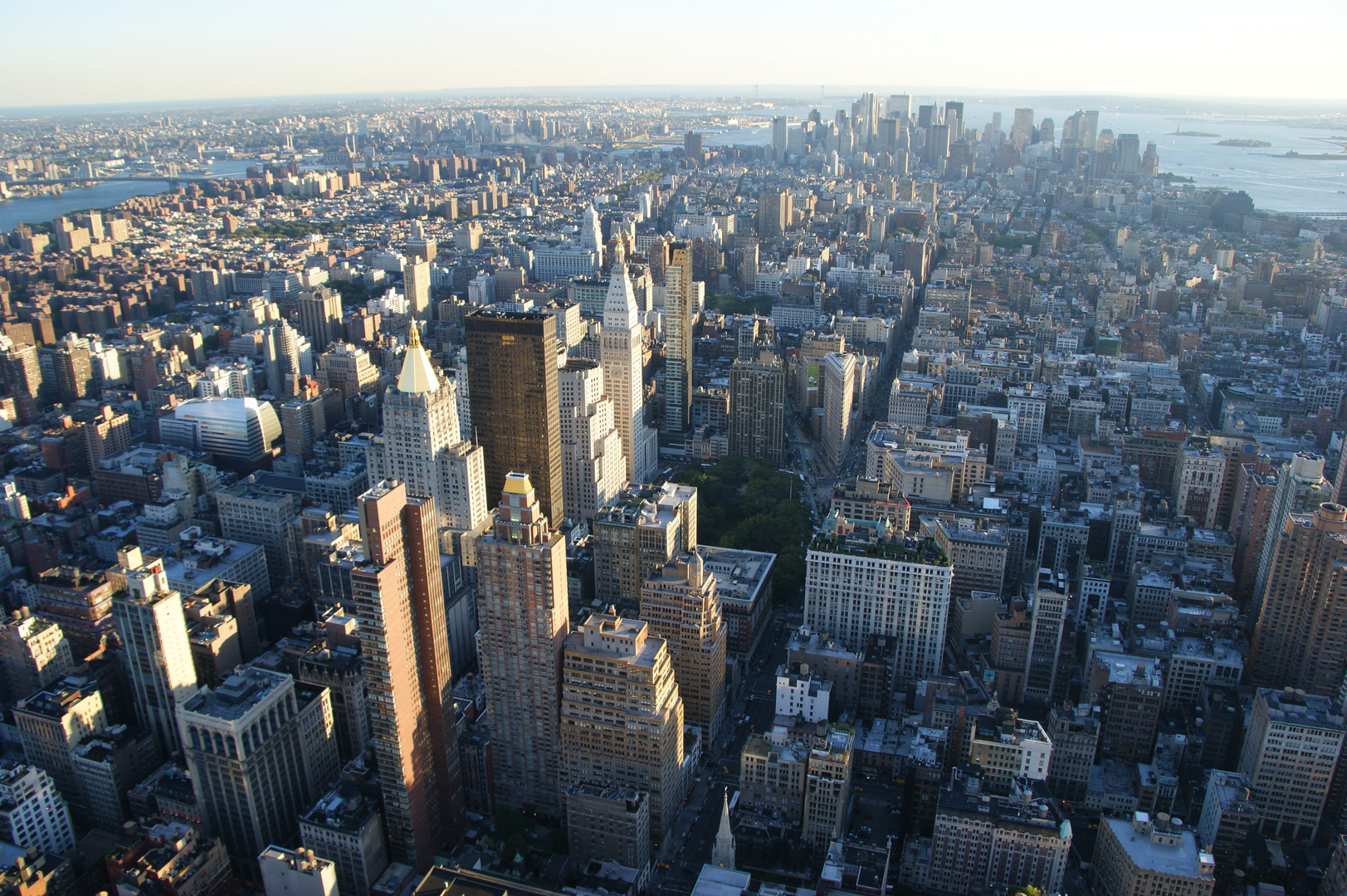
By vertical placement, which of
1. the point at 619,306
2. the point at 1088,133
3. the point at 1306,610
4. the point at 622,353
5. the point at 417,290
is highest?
the point at 1088,133

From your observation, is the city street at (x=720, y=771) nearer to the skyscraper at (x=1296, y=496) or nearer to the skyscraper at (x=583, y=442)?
the skyscraper at (x=583, y=442)

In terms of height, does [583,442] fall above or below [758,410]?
above

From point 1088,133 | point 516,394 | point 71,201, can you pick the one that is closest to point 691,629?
point 516,394

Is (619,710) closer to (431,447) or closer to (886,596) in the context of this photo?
(886,596)

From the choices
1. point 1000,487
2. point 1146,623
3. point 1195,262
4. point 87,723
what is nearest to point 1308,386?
point 1000,487

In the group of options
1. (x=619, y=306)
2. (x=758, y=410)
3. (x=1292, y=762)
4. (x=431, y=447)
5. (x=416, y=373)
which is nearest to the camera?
(x=1292, y=762)
